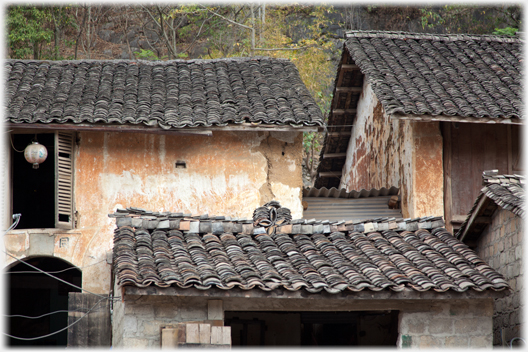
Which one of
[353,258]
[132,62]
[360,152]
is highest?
[132,62]

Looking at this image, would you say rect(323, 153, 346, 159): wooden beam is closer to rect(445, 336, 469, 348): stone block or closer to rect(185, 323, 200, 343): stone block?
rect(445, 336, 469, 348): stone block

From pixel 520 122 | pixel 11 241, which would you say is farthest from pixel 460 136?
pixel 11 241

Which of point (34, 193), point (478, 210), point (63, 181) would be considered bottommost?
point (478, 210)

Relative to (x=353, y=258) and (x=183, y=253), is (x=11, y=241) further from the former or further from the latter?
(x=353, y=258)

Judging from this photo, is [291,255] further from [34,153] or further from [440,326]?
[34,153]

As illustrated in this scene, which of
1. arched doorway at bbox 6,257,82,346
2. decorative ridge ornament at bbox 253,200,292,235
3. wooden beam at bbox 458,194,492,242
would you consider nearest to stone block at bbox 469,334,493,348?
wooden beam at bbox 458,194,492,242

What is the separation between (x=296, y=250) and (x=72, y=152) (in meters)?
5.48

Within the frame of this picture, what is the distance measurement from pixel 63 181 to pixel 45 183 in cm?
276

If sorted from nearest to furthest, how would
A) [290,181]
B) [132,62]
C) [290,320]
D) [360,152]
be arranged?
[290,320]
[290,181]
[132,62]
[360,152]

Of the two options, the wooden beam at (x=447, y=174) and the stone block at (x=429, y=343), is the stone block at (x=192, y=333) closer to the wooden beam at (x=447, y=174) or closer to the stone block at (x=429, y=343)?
the stone block at (x=429, y=343)

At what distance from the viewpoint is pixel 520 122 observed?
1216 cm

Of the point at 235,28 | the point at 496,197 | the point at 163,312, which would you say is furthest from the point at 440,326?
the point at 235,28

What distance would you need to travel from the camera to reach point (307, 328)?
12516 mm

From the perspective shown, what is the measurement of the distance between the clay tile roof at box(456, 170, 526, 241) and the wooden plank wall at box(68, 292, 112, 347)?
583 cm
